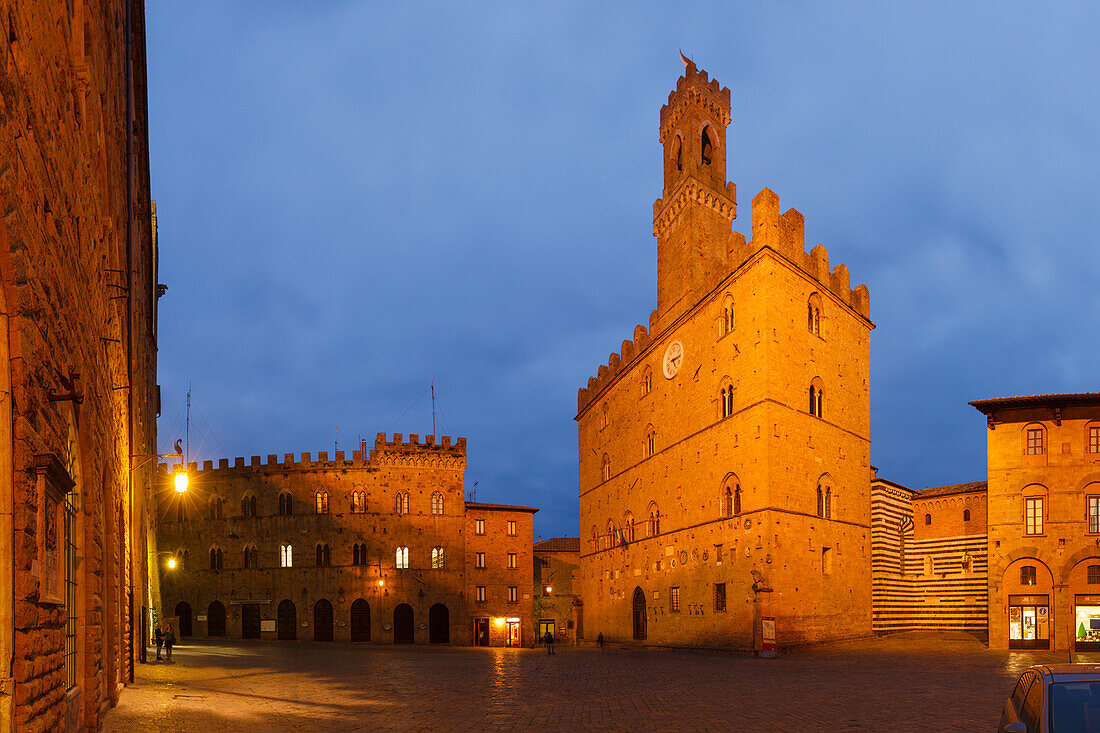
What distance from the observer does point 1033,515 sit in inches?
1233

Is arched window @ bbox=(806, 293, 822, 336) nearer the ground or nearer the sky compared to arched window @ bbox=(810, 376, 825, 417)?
nearer the sky

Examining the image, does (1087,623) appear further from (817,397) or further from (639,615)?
(639,615)

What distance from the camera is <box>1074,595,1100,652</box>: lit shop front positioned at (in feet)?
97.0

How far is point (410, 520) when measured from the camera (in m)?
53.3

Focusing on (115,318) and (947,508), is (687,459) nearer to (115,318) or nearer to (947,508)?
(947,508)

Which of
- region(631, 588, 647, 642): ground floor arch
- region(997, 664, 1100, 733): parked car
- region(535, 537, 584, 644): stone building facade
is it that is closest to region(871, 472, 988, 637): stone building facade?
region(631, 588, 647, 642): ground floor arch

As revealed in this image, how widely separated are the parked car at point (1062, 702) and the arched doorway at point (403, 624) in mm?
47470

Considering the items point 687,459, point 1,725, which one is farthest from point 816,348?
point 1,725

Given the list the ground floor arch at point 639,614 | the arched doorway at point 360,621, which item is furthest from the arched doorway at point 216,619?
the ground floor arch at point 639,614

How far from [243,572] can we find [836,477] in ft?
→ 121

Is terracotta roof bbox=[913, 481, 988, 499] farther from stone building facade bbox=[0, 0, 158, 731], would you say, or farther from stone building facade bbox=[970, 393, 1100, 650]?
stone building facade bbox=[0, 0, 158, 731]

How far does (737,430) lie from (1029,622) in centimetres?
1236

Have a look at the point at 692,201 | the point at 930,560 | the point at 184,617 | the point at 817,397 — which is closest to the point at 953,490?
the point at 930,560

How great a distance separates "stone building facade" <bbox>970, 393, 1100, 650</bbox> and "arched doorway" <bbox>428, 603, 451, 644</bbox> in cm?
3155
